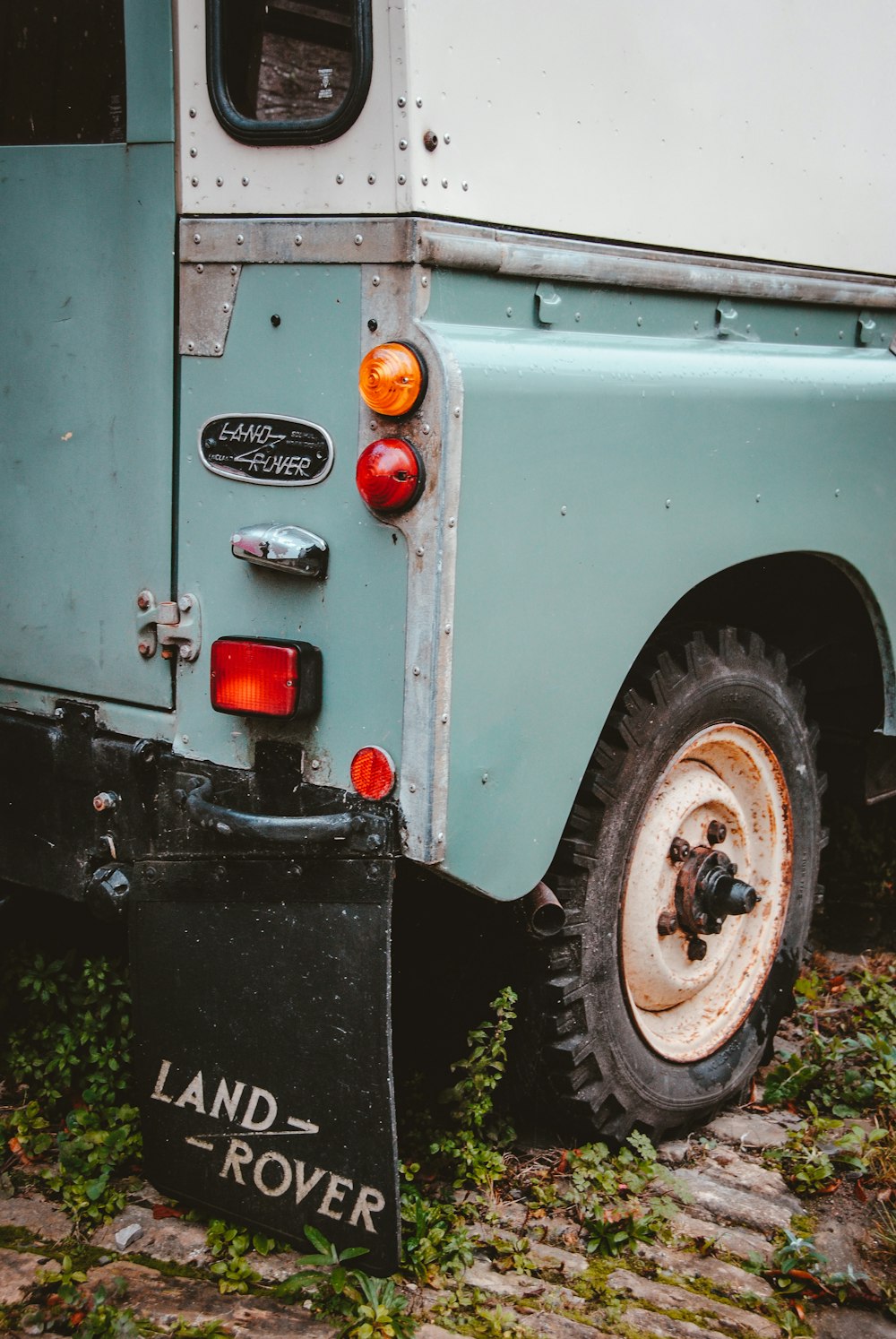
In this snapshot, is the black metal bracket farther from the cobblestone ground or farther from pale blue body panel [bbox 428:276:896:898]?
the cobblestone ground

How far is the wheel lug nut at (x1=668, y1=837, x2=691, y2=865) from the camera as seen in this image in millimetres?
3020

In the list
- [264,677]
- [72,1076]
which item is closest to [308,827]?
[264,677]

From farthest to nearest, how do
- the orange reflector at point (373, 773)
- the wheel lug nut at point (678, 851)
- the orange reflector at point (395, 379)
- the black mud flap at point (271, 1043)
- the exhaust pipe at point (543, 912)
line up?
the wheel lug nut at point (678, 851)
the exhaust pipe at point (543, 912)
the black mud flap at point (271, 1043)
the orange reflector at point (373, 773)
the orange reflector at point (395, 379)

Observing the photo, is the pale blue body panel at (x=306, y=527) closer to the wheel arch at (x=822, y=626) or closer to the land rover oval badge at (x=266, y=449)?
the land rover oval badge at (x=266, y=449)

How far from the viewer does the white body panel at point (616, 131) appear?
2.11 metres

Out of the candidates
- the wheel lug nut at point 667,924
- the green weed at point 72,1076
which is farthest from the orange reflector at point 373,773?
the green weed at point 72,1076

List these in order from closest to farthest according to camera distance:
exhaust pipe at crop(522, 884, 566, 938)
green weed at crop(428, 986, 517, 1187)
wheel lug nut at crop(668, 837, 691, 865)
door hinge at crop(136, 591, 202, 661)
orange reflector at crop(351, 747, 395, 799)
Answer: orange reflector at crop(351, 747, 395, 799) → door hinge at crop(136, 591, 202, 661) → exhaust pipe at crop(522, 884, 566, 938) → green weed at crop(428, 986, 517, 1187) → wheel lug nut at crop(668, 837, 691, 865)

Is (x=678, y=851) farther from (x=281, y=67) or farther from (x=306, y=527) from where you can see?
(x=281, y=67)

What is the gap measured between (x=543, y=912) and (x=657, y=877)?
433 millimetres

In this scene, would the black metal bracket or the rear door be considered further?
the rear door

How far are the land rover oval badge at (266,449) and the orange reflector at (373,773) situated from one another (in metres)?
0.46

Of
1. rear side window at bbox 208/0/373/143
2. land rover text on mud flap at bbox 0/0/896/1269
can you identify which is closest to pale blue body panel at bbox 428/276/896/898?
land rover text on mud flap at bbox 0/0/896/1269

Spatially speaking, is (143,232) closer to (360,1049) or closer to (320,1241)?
(360,1049)

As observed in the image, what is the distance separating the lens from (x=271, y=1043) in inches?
94.4
